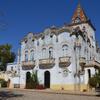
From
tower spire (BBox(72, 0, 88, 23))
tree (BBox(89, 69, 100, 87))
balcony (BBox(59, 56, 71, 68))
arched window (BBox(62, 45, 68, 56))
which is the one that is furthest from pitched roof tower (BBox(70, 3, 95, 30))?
tree (BBox(89, 69, 100, 87))

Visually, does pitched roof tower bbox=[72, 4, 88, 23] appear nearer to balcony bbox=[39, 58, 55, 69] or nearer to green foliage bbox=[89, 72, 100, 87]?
balcony bbox=[39, 58, 55, 69]

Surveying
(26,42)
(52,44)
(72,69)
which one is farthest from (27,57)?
(72,69)

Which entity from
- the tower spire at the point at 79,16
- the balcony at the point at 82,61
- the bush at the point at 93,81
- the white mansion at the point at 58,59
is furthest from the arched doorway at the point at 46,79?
the tower spire at the point at 79,16

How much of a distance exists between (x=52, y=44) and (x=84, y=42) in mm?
6082

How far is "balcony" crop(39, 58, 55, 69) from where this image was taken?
42.4 m

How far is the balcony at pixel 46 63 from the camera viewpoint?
42.4m

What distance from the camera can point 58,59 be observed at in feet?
138

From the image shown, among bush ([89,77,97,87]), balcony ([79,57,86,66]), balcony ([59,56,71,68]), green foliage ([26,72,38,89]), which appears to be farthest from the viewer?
green foliage ([26,72,38,89])

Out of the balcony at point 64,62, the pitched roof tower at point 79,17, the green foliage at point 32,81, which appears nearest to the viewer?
the balcony at point 64,62

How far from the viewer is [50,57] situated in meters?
43.2

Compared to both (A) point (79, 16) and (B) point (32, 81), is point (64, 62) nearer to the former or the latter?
(B) point (32, 81)

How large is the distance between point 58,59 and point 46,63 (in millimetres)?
2411

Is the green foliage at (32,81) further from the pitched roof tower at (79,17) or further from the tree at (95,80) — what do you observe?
the pitched roof tower at (79,17)

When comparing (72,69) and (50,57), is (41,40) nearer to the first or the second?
(50,57)
